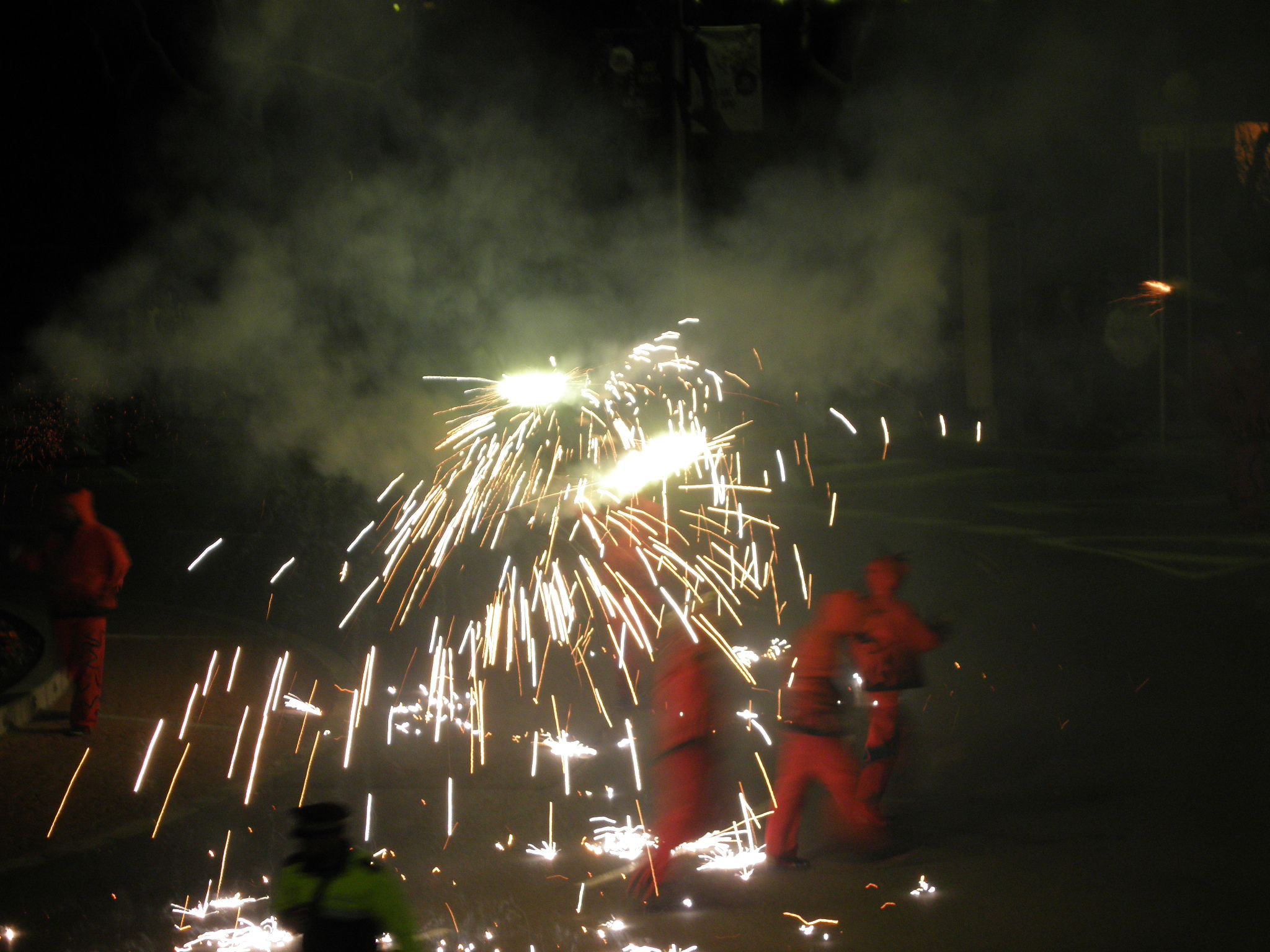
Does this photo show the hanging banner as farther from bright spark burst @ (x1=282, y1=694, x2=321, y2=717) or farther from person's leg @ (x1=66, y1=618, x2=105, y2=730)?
person's leg @ (x1=66, y1=618, x2=105, y2=730)

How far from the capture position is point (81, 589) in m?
6.03

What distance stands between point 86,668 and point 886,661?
411 centimetres

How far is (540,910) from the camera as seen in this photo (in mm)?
3986

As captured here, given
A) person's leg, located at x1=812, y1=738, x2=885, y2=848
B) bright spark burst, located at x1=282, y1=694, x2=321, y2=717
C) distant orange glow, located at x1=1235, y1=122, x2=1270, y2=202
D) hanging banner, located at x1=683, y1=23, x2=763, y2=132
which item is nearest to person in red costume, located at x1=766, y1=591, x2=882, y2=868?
person's leg, located at x1=812, y1=738, x2=885, y2=848

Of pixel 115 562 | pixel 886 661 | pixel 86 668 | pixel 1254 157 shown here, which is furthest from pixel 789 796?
pixel 1254 157

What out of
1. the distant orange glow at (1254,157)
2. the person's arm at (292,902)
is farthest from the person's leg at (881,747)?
the distant orange glow at (1254,157)

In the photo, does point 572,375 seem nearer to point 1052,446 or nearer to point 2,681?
point 2,681

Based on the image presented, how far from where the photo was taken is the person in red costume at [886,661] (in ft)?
14.7

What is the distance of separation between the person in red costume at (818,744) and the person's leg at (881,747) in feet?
0.70

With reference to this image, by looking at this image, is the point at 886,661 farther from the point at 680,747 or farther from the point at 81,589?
the point at 81,589

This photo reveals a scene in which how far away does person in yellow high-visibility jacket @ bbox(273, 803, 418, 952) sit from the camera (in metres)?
2.67

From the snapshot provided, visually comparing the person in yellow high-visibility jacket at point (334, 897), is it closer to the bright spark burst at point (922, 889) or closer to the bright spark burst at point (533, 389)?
the bright spark burst at point (922, 889)

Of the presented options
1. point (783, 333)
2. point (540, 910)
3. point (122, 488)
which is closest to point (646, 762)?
point (540, 910)

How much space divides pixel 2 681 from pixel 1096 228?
56.5 ft
